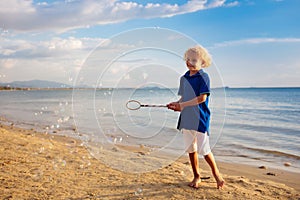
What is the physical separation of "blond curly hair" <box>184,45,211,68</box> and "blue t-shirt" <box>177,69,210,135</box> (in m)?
0.12

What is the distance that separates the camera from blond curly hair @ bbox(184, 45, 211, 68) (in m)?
3.90

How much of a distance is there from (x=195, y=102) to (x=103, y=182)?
1.80 meters

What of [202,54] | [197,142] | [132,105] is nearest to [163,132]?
[132,105]

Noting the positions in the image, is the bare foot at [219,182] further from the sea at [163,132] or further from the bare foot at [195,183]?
the sea at [163,132]

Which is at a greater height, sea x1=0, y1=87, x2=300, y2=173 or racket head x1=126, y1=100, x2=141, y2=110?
racket head x1=126, y1=100, x2=141, y2=110

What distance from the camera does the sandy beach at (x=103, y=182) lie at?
395 cm

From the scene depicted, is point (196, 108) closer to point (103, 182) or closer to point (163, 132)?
point (103, 182)

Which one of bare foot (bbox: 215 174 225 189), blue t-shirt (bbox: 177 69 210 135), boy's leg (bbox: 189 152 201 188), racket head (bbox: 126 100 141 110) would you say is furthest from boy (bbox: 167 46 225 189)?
racket head (bbox: 126 100 141 110)

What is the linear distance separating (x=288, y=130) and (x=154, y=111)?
27.9ft

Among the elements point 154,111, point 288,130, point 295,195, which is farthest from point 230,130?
point 295,195

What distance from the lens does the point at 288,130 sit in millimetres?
12234

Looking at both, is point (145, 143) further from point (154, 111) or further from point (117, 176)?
point (117, 176)

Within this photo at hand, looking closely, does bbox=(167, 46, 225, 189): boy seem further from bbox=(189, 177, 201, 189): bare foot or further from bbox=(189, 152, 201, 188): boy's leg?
bbox=(189, 177, 201, 189): bare foot

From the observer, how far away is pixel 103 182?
439 centimetres
